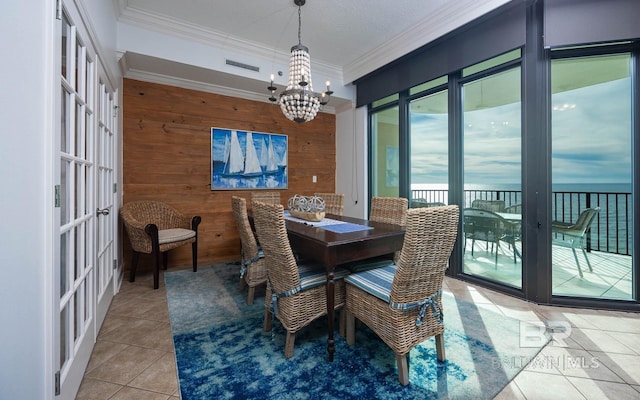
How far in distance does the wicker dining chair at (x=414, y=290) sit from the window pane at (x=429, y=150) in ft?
6.80

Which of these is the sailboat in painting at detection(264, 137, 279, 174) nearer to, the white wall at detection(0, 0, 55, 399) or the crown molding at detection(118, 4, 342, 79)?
the crown molding at detection(118, 4, 342, 79)

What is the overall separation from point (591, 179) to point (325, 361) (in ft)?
9.50

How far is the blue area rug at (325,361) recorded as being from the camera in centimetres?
142

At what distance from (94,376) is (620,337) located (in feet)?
11.4

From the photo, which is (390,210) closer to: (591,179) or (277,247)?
(277,247)

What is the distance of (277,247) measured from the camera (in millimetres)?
1656

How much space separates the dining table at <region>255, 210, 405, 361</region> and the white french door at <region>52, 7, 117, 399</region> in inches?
48.8

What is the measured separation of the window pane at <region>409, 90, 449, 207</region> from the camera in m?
3.37

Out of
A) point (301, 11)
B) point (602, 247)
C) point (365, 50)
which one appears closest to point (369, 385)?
point (602, 247)

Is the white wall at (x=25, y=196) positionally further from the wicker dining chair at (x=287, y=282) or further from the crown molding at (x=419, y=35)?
the crown molding at (x=419, y=35)

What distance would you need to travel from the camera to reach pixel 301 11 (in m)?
2.86

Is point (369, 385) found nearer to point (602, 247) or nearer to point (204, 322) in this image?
point (204, 322)

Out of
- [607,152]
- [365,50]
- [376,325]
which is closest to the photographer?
[376,325]

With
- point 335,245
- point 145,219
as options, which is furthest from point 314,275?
point 145,219
